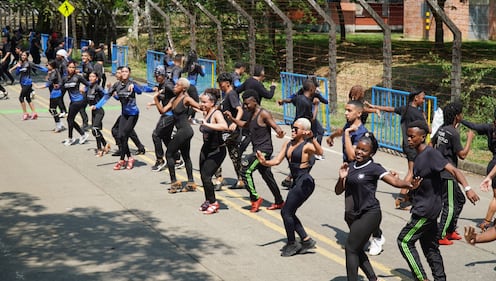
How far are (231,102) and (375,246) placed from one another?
4.19 meters

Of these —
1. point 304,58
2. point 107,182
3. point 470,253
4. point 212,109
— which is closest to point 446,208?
point 470,253

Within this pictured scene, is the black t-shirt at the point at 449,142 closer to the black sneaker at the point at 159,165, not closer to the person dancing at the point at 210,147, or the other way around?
the person dancing at the point at 210,147

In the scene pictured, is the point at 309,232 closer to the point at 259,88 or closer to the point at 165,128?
the point at 165,128

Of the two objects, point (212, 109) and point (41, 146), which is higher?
point (212, 109)

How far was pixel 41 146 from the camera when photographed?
57.6ft

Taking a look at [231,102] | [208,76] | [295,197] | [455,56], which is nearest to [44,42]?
[208,76]

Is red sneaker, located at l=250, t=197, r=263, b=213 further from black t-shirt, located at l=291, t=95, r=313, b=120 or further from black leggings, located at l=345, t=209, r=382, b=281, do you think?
black leggings, located at l=345, t=209, r=382, b=281

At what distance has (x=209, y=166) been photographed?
1165 cm

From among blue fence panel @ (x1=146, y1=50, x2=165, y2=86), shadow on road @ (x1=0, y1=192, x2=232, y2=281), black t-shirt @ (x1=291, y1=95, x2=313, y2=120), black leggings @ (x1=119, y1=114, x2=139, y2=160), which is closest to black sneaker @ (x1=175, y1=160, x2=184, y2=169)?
black leggings @ (x1=119, y1=114, x2=139, y2=160)

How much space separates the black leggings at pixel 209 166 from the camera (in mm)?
11641

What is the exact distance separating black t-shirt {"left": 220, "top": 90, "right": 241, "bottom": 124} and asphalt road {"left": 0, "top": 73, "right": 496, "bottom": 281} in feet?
4.22

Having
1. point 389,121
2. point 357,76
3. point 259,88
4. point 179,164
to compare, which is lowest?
point 179,164

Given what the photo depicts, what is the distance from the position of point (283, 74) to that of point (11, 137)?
6760mm

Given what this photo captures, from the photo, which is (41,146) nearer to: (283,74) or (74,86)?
(74,86)
